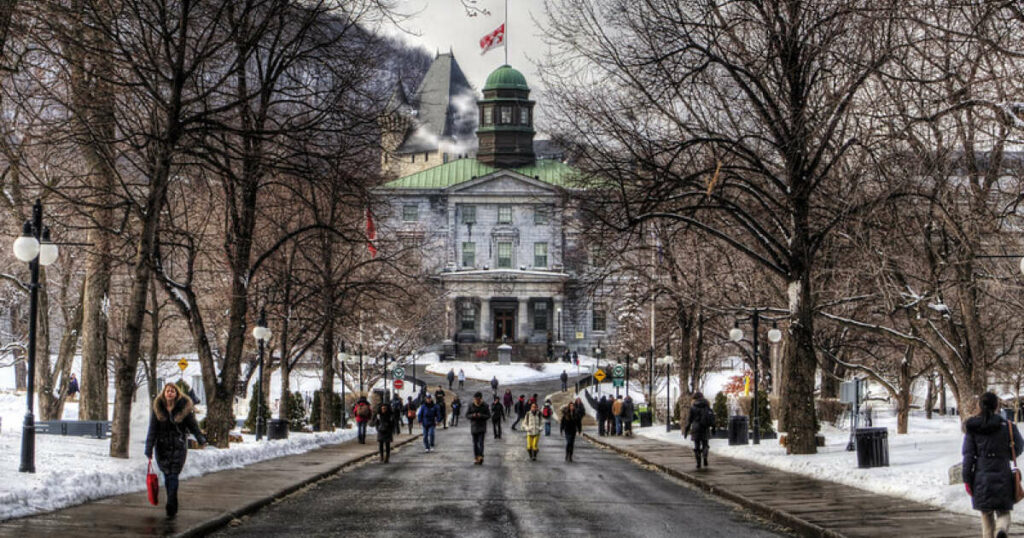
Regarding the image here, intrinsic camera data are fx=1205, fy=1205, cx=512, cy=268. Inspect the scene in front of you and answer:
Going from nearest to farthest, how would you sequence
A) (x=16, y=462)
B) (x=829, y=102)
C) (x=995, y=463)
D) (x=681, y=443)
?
(x=995, y=463) → (x=16, y=462) → (x=829, y=102) → (x=681, y=443)

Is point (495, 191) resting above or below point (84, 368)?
above

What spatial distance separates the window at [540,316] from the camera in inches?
4702

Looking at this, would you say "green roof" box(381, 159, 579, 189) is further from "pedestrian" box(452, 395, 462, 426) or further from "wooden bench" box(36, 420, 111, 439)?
"wooden bench" box(36, 420, 111, 439)

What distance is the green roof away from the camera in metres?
123

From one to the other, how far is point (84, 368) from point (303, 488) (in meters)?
12.0

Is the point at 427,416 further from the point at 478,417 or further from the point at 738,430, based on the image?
the point at 738,430

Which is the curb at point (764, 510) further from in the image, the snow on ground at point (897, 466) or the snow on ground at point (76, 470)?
the snow on ground at point (76, 470)

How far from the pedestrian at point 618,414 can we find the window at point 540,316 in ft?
220

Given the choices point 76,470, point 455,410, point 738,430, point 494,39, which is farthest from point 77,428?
point 494,39

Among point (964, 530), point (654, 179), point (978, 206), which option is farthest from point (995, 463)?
point (654, 179)

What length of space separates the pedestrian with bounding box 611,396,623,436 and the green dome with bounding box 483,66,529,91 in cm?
7552

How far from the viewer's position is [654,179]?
1038 inches

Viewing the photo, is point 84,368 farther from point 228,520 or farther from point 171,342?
point 171,342

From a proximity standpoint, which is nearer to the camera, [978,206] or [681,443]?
[978,206]
